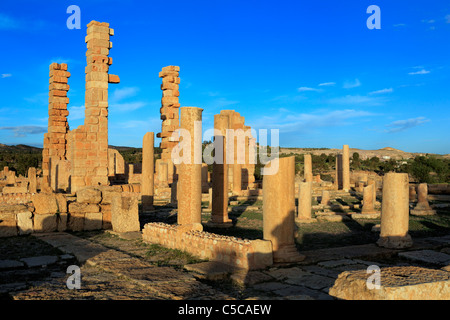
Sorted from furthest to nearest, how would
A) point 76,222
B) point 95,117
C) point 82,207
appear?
point 95,117 < point 82,207 < point 76,222

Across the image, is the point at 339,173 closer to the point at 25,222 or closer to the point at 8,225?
the point at 25,222

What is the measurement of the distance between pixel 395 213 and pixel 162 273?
18.6 ft

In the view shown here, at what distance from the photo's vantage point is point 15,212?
10406 mm

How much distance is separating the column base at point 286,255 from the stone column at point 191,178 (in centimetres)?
295

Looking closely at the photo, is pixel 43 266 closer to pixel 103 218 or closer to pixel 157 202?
pixel 103 218

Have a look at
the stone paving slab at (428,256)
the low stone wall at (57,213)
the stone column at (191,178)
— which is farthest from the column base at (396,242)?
the low stone wall at (57,213)

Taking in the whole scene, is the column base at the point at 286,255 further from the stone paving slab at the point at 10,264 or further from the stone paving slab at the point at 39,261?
the stone paving slab at the point at 10,264

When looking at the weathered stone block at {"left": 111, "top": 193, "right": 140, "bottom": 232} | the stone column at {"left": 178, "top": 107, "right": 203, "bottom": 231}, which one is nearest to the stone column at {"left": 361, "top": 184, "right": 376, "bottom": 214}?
the stone column at {"left": 178, "top": 107, "right": 203, "bottom": 231}

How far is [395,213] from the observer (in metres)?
9.44

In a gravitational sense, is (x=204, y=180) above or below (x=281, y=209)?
above

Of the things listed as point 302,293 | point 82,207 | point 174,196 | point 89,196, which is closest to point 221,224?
point 89,196

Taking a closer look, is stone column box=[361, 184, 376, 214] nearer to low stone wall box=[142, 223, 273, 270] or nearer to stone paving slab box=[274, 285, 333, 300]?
low stone wall box=[142, 223, 273, 270]

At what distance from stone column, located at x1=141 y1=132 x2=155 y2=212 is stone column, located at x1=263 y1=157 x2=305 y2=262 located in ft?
30.4
